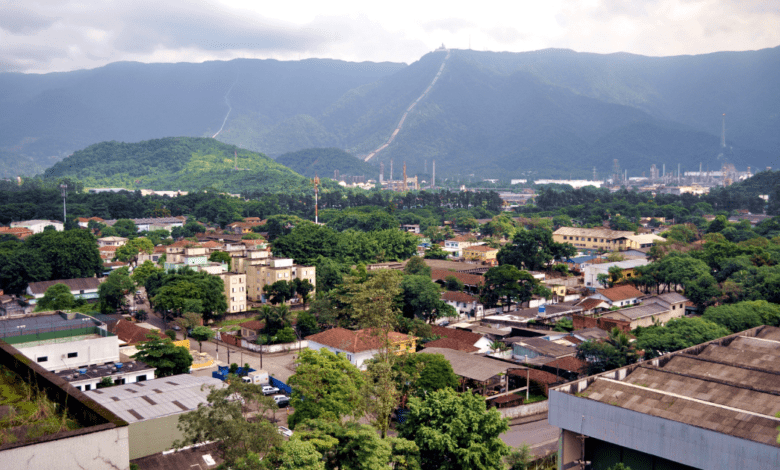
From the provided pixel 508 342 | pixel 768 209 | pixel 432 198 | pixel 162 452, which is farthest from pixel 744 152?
pixel 162 452

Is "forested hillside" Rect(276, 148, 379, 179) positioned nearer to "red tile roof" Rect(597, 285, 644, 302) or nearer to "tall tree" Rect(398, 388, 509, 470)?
"red tile roof" Rect(597, 285, 644, 302)

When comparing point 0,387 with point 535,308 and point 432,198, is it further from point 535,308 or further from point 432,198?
point 432,198

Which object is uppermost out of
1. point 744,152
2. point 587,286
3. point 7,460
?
point 744,152

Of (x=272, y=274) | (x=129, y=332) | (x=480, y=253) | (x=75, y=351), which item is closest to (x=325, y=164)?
(x=480, y=253)

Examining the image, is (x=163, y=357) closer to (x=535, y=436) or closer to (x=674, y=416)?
(x=535, y=436)

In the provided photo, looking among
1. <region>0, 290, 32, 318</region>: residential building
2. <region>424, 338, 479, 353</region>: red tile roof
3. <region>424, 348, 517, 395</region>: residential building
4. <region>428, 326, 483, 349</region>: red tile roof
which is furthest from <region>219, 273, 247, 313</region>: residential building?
<region>424, 348, 517, 395</region>: residential building
